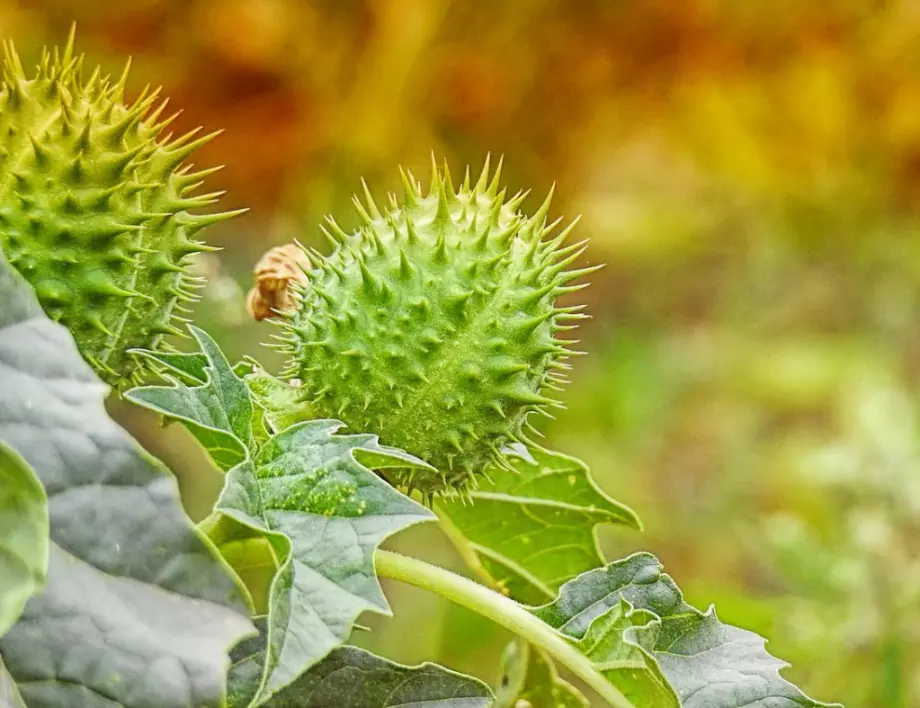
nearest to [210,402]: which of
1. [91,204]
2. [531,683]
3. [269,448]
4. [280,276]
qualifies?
[269,448]

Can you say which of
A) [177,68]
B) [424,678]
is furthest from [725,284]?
[424,678]

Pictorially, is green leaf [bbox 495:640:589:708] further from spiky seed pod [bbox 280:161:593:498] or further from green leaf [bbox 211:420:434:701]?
green leaf [bbox 211:420:434:701]

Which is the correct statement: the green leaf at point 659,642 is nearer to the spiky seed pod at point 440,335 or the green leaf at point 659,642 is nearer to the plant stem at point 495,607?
the plant stem at point 495,607

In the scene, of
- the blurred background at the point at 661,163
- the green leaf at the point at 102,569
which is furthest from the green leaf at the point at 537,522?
the blurred background at the point at 661,163

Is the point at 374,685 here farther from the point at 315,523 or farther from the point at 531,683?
the point at 531,683

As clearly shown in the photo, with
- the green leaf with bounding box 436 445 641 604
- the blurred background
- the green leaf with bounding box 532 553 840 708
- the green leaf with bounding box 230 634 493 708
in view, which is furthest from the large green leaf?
the blurred background

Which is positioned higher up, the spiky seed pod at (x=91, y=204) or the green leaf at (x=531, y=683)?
the spiky seed pod at (x=91, y=204)

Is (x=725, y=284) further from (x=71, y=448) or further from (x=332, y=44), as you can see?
(x=71, y=448)
